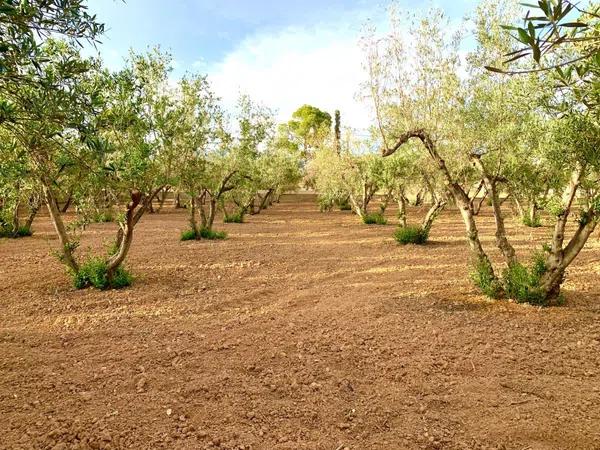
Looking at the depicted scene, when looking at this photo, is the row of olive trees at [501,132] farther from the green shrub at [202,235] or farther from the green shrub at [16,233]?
the green shrub at [16,233]

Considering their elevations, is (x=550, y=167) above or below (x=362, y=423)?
above

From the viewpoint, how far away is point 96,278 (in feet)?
32.4

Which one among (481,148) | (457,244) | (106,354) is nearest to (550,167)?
(481,148)

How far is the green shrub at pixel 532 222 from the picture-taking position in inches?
913

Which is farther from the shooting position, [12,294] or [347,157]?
[347,157]

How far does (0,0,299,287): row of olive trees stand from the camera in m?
3.19

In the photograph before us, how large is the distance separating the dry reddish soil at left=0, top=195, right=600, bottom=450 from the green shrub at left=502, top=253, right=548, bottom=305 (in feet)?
0.93

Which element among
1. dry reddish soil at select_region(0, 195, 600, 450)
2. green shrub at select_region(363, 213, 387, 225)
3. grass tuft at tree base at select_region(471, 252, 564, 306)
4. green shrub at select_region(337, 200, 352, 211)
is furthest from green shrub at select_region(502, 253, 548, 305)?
green shrub at select_region(337, 200, 352, 211)

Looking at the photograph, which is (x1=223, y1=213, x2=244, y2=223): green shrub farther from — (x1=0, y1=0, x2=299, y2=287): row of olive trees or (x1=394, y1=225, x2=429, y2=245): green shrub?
(x1=394, y1=225, x2=429, y2=245): green shrub

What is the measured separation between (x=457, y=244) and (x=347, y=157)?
1177cm

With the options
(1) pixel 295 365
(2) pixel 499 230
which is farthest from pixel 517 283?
(1) pixel 295 365

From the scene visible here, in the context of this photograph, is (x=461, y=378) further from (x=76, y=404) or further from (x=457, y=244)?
(x=457, y=244)

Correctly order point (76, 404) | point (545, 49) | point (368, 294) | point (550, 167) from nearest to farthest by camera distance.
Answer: point (545, 49) → point (76, 404) → point (550, 167) → point (368, 294)

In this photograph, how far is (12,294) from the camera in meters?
9.54
